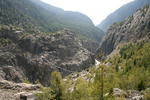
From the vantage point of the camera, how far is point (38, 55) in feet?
484

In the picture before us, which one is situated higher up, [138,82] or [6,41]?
[6,41]

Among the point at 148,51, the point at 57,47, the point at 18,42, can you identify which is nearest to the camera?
the point at 148,51

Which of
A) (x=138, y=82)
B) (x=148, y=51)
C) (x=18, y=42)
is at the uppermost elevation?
(x=18, y=42)

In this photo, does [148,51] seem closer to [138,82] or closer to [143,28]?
[138,82]

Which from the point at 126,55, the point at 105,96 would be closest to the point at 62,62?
the point at 126,55

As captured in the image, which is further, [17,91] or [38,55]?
[38,55]

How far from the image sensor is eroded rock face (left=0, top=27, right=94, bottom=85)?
124 m

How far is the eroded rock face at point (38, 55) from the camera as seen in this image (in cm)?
12431

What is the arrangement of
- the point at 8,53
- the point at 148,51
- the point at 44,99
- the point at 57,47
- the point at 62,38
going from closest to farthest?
the point at 44,99, the point at 148,51, the point at 8,53, the point at 57,47, the point at 62,38

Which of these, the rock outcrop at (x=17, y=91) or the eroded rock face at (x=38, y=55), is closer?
the rock outcrop at (x=17, y=91)

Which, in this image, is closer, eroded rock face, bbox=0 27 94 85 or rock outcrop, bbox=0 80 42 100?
rock outcrop, bbox=0 80 42 100

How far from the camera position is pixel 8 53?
419 feet

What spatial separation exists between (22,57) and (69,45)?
44.9m

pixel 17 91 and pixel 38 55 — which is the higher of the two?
pixel 38 55
